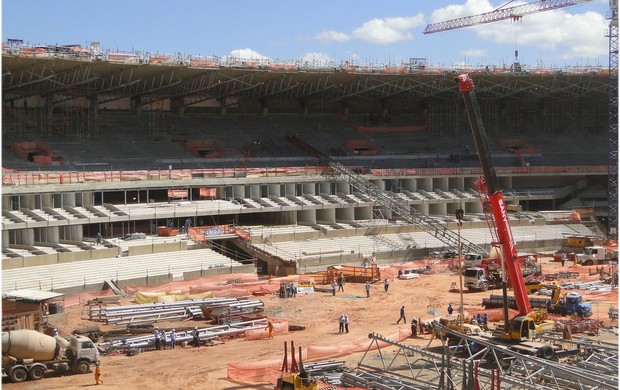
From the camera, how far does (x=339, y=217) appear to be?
63656 mm

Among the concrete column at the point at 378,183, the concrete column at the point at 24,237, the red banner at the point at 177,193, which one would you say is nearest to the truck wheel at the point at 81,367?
the concrete column at the point at 24,237

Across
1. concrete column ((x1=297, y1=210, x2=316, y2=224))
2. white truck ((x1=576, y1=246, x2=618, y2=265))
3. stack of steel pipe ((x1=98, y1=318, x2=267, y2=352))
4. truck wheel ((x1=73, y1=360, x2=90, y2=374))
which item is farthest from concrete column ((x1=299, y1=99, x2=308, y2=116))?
truck wheel ((x1=73, y1=360, x2=90, y2=374))

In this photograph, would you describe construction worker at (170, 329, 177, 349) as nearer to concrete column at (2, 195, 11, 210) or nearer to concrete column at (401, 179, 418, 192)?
concrete column at (2, 195, 11, 210)

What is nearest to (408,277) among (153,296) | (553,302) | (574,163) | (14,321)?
(553,302)

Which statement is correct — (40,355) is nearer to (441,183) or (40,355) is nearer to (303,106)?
(441,183)

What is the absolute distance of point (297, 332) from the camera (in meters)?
36.4

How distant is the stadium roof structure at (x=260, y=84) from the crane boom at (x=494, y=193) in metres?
32.3

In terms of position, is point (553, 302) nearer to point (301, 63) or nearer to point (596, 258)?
point (596, 258)

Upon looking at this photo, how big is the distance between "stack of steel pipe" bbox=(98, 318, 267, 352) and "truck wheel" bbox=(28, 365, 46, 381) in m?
4.04

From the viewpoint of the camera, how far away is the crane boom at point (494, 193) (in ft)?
102

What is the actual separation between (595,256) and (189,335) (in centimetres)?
3021

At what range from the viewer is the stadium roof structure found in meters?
59.8

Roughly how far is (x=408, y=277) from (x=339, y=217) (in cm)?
1352

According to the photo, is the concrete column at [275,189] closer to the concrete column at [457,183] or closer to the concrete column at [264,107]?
the concrete column at [457,183]
